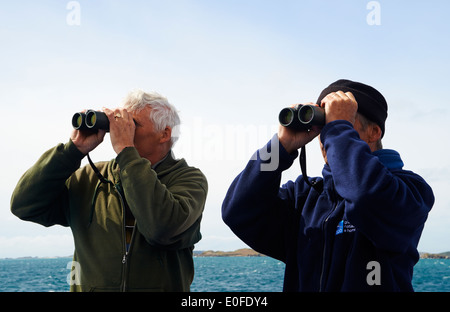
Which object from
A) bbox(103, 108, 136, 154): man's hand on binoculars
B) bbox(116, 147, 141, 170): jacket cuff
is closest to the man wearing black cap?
bbox(116, 147, 141, 170): jacket cuff

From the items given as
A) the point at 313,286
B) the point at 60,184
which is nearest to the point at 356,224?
the point at 313,286

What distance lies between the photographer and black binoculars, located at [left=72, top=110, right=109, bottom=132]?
233 centimetres

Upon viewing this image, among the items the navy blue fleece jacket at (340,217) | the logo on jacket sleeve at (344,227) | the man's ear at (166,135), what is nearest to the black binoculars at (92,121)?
the man's ear at (166,135)

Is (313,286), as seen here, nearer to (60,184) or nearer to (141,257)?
(141,257)

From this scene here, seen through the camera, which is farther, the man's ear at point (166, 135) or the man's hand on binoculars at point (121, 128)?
the man's ear at point (166, 135)

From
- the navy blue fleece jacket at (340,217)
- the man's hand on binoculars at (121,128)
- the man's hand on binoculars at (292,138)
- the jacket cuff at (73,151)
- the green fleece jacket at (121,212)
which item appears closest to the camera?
the navy blue fleece jacket at (340,217)

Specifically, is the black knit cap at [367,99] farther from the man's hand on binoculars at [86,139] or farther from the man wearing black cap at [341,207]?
the man's hand on binoculars at [86,139]

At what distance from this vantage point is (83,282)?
7.45 feet

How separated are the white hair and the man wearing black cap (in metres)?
0.64

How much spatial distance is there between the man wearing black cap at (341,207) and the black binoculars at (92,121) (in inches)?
30.5

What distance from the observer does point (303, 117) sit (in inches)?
75.0

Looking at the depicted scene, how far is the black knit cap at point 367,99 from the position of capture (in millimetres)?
1999

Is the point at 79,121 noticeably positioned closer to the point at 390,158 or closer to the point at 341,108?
the point at 341,108
